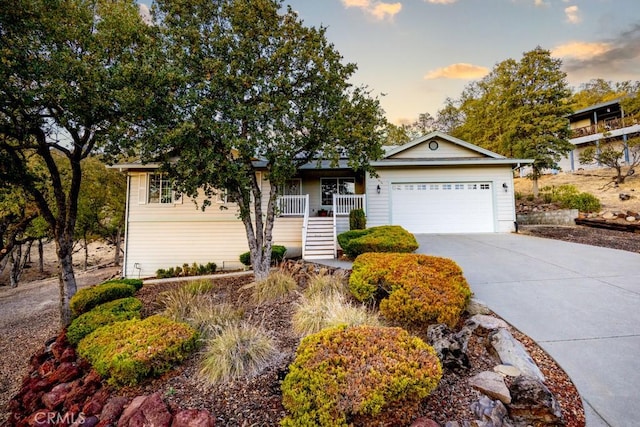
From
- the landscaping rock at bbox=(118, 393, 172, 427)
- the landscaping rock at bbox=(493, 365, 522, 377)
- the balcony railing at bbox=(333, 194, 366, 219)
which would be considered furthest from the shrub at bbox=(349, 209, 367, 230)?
the landscaping rock at bbox=(118, 393, 172, 427)

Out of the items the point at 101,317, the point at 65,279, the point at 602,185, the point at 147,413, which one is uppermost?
the point at 602,185

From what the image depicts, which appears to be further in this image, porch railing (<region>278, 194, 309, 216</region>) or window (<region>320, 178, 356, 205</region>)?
window (<region>320, 178, 356, 205</region>)

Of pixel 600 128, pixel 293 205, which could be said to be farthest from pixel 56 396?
pixel 600 128

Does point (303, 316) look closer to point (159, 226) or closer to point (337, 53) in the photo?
point (337, 53)

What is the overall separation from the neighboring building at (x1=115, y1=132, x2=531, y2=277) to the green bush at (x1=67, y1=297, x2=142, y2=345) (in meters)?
6.61

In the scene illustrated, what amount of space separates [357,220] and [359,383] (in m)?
8.58

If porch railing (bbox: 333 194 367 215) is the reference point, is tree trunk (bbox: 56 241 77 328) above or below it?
below

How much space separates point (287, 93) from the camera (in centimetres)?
686

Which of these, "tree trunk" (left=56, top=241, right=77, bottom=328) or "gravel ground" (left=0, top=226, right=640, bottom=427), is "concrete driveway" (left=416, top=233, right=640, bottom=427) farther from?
"tree trunk" (left=56, top=241, right=77, bottom=328)

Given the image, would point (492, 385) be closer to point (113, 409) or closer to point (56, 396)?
point (113, 409)

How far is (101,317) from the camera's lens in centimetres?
454

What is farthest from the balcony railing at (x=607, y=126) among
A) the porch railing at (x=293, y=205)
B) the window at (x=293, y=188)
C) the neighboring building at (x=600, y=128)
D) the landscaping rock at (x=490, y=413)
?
the landscaping rock at (x=490, y=413)

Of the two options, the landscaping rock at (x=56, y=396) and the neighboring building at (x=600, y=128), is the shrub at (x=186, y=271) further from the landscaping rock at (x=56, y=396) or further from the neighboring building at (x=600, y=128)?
the neighboring building at (x=600, y=128)

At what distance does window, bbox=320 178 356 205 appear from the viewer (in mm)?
13752
